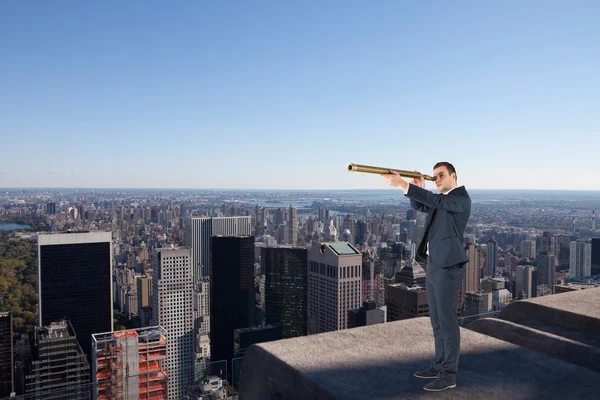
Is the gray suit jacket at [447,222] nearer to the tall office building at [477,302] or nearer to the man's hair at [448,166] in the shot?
the man's hair at [448,166]

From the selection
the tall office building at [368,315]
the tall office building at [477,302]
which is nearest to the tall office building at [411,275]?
the tall office building at [368,315]

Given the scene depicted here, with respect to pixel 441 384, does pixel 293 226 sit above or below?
below

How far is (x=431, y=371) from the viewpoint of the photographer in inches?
59.8

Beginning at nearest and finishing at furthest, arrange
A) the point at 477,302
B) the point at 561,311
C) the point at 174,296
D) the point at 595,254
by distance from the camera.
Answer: the point at 561,311
the point at 477,302
the point at 595,254
the point at 174,296

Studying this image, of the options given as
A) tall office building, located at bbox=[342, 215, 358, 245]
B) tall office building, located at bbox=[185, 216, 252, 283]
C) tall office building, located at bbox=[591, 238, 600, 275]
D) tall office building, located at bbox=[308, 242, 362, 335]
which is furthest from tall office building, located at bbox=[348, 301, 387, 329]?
tall office building, located at bbox=[185, 216, 252, 283]

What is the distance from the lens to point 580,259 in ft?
82.0

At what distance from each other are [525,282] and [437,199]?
2523 centimetres

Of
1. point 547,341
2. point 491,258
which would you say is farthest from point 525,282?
point 547,341

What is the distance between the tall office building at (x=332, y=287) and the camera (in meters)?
24.4

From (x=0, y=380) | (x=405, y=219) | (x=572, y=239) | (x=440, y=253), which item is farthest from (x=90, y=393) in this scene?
(x=405, y=219)

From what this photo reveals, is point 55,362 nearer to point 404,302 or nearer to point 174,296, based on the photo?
point 174,296

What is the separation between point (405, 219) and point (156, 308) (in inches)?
682

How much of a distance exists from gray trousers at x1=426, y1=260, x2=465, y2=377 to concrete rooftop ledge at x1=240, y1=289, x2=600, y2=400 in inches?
2.8

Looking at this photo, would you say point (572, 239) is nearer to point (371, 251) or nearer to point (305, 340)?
point (371, 251)
